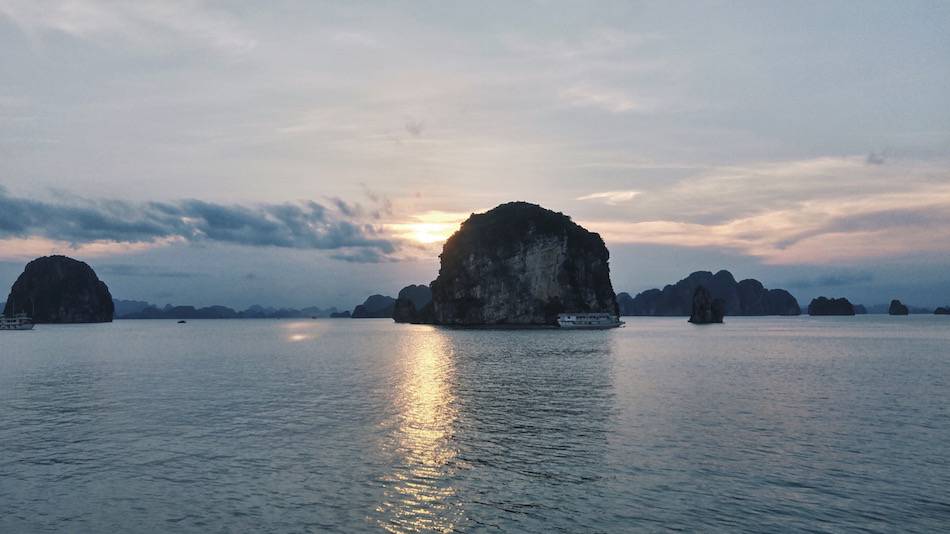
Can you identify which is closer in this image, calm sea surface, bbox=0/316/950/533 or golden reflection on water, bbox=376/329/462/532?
golden reflection on water, bbox=376/329/462/532

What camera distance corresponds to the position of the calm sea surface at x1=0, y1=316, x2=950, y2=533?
77.2ft

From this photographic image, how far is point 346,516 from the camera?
23.6m

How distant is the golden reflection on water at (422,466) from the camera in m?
23.1

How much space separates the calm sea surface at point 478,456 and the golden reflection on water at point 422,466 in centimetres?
14

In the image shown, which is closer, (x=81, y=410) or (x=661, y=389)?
(x=81, y=410)

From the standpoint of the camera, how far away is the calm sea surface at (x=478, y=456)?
23531mm

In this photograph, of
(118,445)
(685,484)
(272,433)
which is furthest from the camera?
(272,433)

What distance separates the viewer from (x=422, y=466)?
102 ft

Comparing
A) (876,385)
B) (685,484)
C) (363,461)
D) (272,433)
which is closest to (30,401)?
(272,433)

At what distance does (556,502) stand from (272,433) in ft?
71.2

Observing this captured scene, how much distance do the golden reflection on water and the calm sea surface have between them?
0.14 m

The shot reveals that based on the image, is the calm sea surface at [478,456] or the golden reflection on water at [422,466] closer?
the golden reflection on water at [422,466]

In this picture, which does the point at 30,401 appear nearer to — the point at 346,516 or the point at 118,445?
the point at 118,445

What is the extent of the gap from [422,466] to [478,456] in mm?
3547
